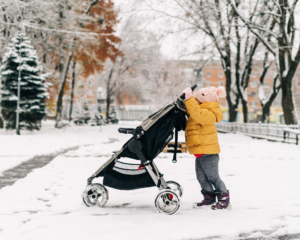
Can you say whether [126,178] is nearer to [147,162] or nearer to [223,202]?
[147,162]

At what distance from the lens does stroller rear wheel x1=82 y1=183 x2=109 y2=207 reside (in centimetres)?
404

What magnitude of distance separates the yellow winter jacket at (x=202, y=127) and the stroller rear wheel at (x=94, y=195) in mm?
1144

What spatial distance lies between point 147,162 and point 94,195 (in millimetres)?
810

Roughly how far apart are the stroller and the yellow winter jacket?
9 cm

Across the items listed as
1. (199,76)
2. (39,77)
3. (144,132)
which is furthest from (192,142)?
(199,76)

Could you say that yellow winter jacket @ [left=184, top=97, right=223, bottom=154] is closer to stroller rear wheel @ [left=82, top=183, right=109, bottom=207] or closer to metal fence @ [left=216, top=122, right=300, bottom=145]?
stroller rear wheel @ [left=82, top=183, right=109, bottom=207]

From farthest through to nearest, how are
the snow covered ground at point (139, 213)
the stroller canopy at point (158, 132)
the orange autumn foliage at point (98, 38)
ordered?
the orange autumn foliage at point (98, 38), the stroller canopy at point (158, 132), the snow covered ground at point (139, 213)

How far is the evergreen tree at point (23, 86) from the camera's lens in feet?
67.3

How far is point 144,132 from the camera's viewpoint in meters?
3.84

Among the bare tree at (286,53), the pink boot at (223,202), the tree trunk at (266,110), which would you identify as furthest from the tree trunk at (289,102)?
the pink boot at (223,202)

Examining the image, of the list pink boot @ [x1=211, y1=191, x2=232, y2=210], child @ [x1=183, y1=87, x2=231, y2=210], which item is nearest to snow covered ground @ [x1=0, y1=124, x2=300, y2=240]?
pink boot @ [x1=211, y1=191, x2=232, y2=210]

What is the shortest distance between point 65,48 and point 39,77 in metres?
5.14

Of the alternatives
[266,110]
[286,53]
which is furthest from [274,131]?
[266,110]

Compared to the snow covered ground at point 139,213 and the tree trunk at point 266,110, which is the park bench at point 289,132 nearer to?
the tree trunk at point 266,110
